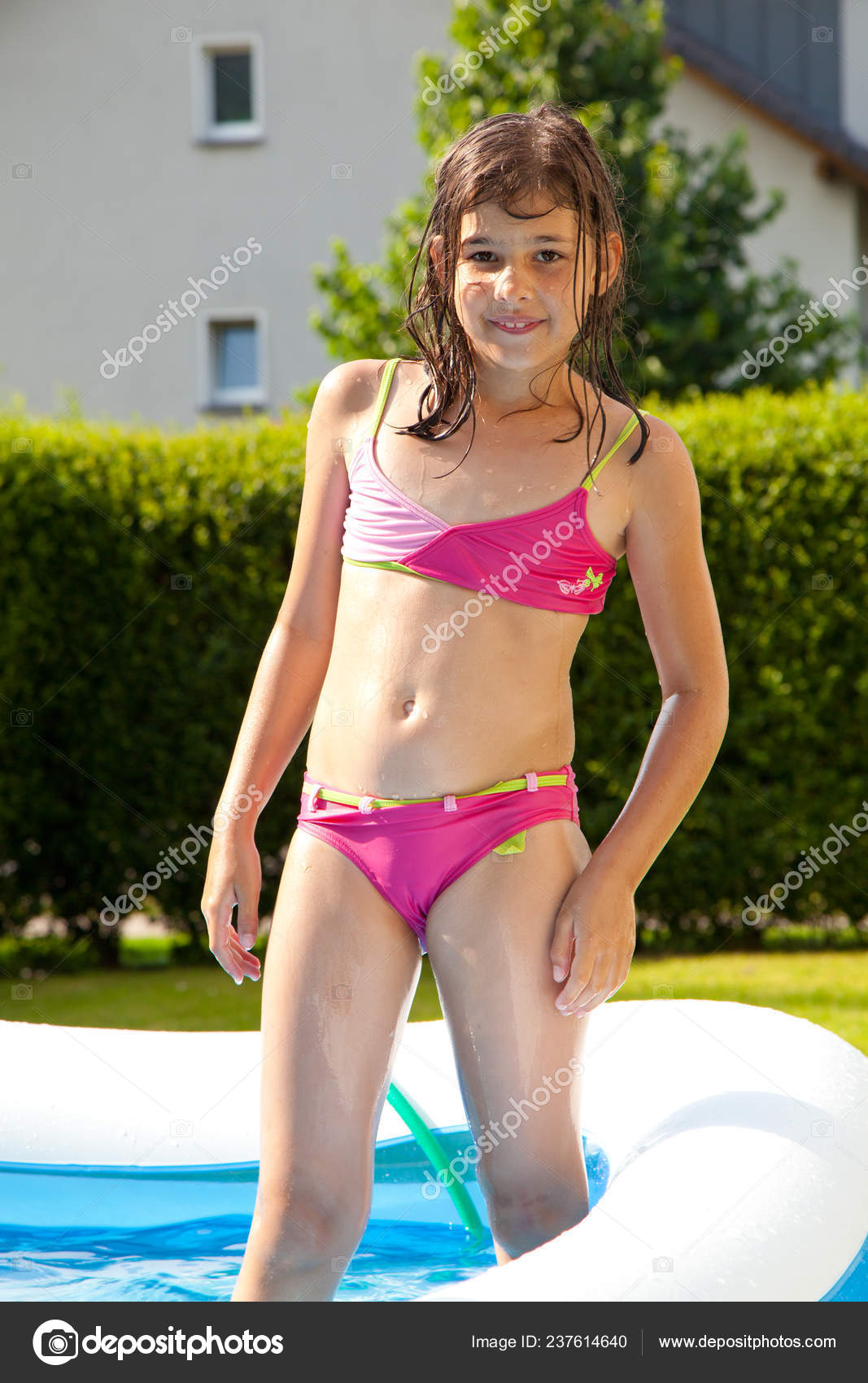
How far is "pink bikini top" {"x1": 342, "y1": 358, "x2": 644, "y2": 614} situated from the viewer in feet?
7.42

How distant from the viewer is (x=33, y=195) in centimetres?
1553

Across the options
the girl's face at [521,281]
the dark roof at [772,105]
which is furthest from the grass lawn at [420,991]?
the dark roof at [772,105]

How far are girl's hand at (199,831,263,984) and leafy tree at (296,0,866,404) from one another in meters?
6.40

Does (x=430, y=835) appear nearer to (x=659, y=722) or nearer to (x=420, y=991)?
(x=659, y=722)

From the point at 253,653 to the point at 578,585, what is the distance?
16.6 ft

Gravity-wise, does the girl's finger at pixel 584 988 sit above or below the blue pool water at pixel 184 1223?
above

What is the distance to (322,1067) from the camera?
2.15 metres

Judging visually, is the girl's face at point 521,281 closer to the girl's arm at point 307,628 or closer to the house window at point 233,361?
the girl's arm at point 307,628

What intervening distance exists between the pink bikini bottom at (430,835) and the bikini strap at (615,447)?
1.55 feet

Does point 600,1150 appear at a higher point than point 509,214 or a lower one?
lower

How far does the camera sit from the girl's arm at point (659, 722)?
7.13ft

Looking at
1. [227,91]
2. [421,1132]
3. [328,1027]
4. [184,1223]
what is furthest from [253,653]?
[227,91]

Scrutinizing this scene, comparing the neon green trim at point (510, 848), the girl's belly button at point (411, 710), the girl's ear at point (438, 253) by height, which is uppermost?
the girl's ear at point (438, 253)
